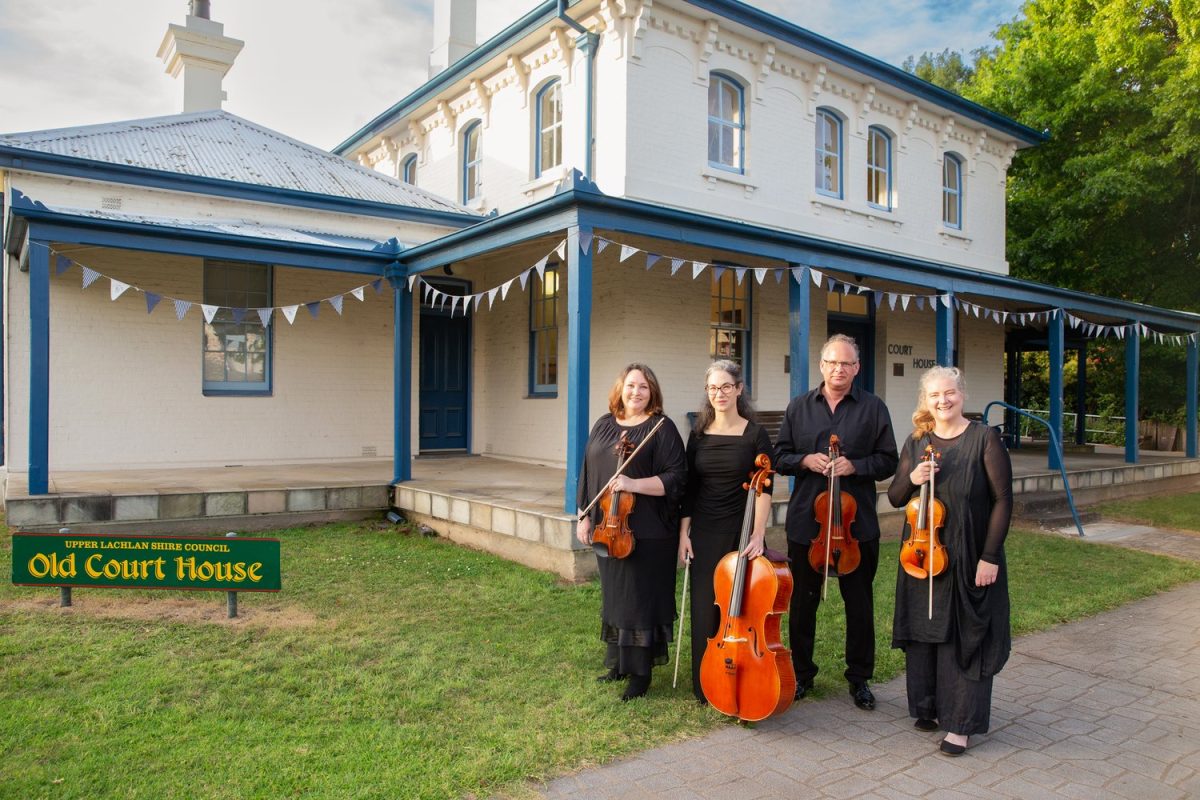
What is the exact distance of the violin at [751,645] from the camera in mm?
3686

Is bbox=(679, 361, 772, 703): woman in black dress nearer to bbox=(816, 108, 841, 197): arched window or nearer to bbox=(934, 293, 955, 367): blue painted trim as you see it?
bbox=(934, 293, 955, 367): blue painted trim

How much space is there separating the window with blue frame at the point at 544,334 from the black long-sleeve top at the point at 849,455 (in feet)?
22.7

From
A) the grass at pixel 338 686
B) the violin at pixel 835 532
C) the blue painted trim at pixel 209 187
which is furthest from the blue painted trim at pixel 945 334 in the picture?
the violin at pixel 835 532

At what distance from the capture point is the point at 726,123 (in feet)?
35.8

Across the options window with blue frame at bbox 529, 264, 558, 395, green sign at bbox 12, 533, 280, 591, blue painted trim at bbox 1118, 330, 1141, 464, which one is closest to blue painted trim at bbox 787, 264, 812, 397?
window with blue frame at bbox 529, 264, 558, 395

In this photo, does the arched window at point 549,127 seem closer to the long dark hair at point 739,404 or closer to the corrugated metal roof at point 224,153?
the corrugated metal roof at point 224,153

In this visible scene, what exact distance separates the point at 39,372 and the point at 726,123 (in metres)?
8.26

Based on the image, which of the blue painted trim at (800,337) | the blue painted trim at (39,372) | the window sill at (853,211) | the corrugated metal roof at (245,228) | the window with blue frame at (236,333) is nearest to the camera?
the blue painted trim at (39,372)

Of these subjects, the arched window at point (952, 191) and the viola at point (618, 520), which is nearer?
the viola at point (618, 520)

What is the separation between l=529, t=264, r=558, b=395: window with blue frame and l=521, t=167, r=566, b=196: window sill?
3.44 ft

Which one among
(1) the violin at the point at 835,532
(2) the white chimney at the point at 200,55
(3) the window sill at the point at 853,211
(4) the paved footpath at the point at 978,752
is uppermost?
(2) the white chimney at the point at 200,55

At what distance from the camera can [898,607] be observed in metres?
3.84

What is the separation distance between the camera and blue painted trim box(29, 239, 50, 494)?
744 centimetres

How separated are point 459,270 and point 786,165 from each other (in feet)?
15.9
